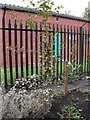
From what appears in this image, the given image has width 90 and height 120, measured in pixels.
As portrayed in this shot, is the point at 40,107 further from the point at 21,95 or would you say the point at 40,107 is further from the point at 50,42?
the point at 50,42

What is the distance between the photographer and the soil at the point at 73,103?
125 inches

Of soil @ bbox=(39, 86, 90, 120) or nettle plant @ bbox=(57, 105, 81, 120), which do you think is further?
soil @ bbox=(39, 86, 90, 120)

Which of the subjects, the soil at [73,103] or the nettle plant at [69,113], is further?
the soil at [73,103]

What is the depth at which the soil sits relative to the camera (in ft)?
10.4

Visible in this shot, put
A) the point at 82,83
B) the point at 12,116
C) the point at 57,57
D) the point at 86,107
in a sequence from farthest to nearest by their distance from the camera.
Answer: the point at 82,83 < the point at 57,57 < the point at 86,107 < the point at 12,116

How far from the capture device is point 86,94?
426cm

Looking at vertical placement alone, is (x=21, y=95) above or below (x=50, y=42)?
below

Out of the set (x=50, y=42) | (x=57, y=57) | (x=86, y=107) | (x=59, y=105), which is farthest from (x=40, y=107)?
(x=57, y=57)

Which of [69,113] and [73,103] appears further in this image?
[73,103]

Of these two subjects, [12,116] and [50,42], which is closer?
[12,116]

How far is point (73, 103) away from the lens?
12.0 feet

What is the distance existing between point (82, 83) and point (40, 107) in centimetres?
255

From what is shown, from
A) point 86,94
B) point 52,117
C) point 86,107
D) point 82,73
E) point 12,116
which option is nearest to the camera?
point 12,116

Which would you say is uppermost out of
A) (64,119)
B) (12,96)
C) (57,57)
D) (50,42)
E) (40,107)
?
(50,42)
